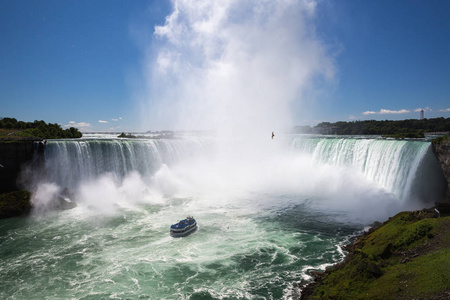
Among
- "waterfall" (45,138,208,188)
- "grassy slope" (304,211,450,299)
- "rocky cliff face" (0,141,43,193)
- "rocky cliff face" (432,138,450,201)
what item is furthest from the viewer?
"waterfall" (45,138,208,188)

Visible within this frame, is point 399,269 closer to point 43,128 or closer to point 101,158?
point 101,158

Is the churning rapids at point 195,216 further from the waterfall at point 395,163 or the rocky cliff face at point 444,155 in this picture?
the rocky cliff face at point 444,155

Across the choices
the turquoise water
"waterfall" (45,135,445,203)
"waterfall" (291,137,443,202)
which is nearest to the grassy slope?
the turquoise water

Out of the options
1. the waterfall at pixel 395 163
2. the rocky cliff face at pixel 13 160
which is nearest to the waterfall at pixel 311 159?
the waterfall at pixel 395 163

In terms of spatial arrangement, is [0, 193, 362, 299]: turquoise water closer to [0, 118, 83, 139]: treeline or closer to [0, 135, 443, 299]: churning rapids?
[0, 135, 443, 299]: churning rapids

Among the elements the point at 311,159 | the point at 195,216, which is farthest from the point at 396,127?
the point at 195,216

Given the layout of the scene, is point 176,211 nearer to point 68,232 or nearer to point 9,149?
point 68,232
